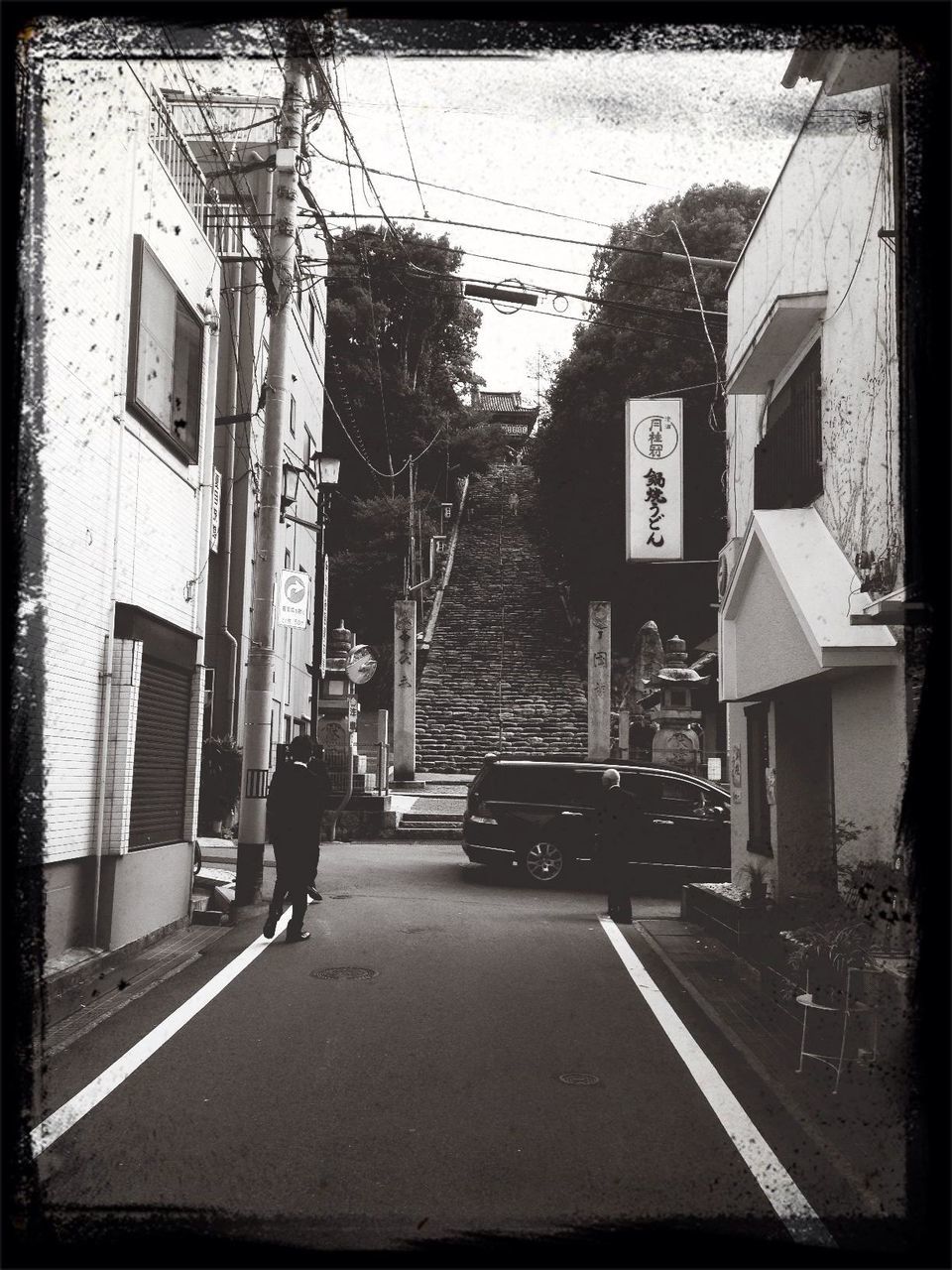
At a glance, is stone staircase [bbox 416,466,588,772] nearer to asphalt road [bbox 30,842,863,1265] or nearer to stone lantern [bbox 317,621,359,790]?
stone lantern [bbox 317,621,359,790]

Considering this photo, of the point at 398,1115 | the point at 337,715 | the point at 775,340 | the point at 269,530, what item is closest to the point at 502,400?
the point at 337,715

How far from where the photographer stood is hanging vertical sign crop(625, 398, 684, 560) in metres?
15.5

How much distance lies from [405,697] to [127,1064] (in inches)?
849

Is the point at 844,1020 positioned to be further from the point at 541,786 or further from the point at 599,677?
the point at 599,677

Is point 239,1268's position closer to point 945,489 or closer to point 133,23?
point 945,489

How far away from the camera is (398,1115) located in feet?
18.2

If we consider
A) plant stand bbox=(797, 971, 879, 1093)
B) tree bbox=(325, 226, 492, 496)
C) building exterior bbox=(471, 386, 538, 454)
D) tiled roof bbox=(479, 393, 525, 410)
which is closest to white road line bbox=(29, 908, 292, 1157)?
plant stand bbox=(797, 971, 879, 1093)

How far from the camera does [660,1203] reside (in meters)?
4.46

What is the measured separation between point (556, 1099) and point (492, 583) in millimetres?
38006

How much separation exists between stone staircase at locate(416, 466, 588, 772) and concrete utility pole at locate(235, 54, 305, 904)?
11.9m

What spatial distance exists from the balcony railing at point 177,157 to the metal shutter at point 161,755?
516 cm

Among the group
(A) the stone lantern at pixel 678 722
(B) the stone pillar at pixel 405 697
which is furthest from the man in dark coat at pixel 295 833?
(B) the stone pillar at pixel 405 697

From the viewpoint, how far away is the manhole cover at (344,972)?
899cm

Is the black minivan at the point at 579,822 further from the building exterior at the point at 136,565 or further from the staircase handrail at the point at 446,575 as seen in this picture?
the staircase handrail at the point at 446,575
